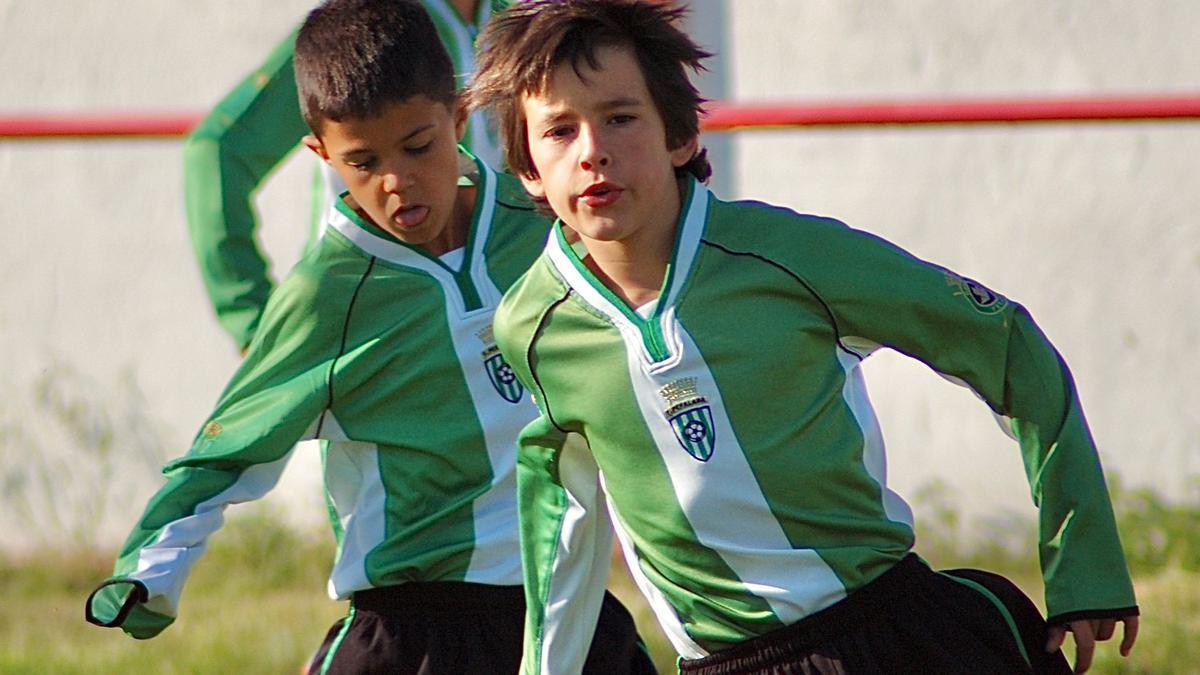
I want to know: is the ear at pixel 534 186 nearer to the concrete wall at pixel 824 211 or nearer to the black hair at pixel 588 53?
the black hair at pixel 588 53

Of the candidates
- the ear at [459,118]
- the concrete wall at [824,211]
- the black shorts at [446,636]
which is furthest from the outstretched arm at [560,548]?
the concrete wall at [824,211]

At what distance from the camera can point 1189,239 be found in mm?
5117

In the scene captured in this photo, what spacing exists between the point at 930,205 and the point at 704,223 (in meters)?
2.92

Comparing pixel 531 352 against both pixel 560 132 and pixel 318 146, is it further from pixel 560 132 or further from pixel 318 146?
pixel 318 146

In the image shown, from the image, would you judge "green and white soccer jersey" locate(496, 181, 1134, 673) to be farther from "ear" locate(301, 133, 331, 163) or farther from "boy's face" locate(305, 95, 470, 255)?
"ear" locate(301, 133, 331, 163)

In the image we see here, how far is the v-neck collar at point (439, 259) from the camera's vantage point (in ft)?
9.84

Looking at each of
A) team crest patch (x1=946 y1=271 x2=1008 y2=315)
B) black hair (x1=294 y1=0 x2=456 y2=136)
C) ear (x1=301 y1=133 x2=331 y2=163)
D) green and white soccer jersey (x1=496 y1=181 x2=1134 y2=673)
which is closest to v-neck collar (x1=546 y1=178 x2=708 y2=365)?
green and white soccer jersey (x1=496 y1=181 x2=1134 y2=673)

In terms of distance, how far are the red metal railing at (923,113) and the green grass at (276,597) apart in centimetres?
98

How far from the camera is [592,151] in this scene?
2453 mm

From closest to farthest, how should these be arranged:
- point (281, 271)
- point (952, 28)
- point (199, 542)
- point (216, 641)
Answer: point (199, 542), point (216, 641), point (952, 28), point (281, 271)

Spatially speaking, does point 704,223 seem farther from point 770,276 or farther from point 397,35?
point 397,35

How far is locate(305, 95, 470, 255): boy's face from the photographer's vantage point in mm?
2955

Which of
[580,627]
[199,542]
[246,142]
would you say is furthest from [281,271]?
[580,627]

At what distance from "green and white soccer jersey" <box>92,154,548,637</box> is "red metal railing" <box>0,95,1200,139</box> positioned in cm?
178
